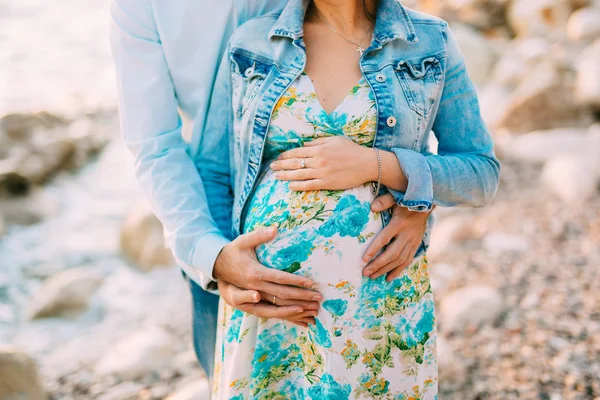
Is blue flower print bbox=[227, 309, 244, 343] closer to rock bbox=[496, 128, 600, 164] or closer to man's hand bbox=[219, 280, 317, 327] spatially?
man's hand bbox=[219, 280, 317, 327]

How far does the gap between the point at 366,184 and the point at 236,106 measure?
44 cm

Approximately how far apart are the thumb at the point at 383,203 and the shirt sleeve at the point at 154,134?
0.46m

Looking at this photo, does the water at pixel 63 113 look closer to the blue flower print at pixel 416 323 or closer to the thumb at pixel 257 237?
the thumb at pixel 257 237

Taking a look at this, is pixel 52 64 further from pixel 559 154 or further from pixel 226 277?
pixel 226 277

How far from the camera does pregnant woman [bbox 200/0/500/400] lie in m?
1.67

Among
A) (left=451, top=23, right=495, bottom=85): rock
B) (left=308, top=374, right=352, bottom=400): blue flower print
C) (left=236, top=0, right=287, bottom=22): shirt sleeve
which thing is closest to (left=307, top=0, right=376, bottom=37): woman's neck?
(left=236, top=0, right=287, bottom=22): shirt sleeve

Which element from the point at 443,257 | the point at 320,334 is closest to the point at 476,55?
the point at 443,257

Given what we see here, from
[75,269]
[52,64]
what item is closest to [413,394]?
[75,269]

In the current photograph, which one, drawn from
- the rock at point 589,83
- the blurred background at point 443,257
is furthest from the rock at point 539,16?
the rock at point 589,83

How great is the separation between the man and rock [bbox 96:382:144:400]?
1.71m

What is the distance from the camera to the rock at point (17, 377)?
2896mm

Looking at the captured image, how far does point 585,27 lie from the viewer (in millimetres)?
7957

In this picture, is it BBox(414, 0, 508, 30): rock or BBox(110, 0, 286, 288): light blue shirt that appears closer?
BBox(110, 0, 286, 288): light blue shirt

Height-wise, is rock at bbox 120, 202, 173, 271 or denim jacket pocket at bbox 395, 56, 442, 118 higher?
denim jacket pocket at bbox 395, 56, 442, 118
